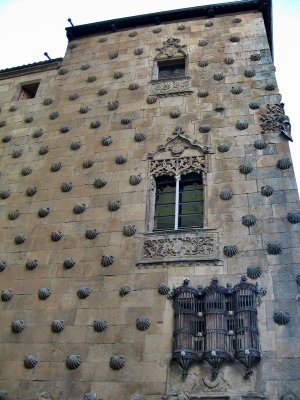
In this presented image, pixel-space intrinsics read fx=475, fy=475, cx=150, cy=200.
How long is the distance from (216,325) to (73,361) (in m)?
2.41

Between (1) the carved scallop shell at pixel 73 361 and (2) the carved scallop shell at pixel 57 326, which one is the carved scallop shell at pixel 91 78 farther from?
(1) the carved scallop shell at pixel 73 361

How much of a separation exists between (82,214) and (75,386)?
11.4ft

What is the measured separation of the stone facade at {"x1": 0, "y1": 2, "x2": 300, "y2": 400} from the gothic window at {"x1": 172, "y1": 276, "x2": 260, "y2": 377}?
0.54 feet

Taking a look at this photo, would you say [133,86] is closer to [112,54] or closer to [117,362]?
[112,54]

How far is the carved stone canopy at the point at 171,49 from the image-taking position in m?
12.7

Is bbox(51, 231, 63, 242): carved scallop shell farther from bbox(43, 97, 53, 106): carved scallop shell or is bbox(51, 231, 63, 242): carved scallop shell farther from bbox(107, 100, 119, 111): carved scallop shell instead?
bbox(43, 97, 53, 106): carved scallop shell

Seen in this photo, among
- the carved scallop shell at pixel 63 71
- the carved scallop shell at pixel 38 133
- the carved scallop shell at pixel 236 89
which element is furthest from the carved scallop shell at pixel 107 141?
the carved scallop shell at pixel 63 71

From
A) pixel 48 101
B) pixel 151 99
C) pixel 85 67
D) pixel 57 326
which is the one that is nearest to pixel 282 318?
pixel 57 326

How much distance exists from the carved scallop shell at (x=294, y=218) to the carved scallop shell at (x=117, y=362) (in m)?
3.77

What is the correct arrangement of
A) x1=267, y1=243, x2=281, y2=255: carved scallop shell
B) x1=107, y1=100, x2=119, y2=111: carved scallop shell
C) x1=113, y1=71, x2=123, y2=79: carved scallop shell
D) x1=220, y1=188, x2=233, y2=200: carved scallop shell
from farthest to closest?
x1=113, y1=71, x2=123, y2=79: carved scallop shell
x1=107, y1=100, x2=119, y2=111: carved scallop shell
x1=220, y1=188, x2=233, y2=200: carved scallop shell
x1=267, y1=243, x2=281, y2=255: carved scallop shell

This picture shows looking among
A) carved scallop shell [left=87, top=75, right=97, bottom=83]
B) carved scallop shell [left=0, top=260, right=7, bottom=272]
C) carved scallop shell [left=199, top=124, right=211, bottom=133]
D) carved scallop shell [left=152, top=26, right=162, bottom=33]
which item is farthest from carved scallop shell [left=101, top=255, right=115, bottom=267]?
carved scallop shell [left=152, top=26, right=162, bottom=33]

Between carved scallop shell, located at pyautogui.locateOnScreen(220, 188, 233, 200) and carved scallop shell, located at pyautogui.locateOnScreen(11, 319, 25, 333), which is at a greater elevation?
carved scallop shell, located at pyautogui.locateOnScreen(220, 188, 233, 200)

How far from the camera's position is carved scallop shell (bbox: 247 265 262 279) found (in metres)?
7.99

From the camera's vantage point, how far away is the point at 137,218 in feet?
30.7
